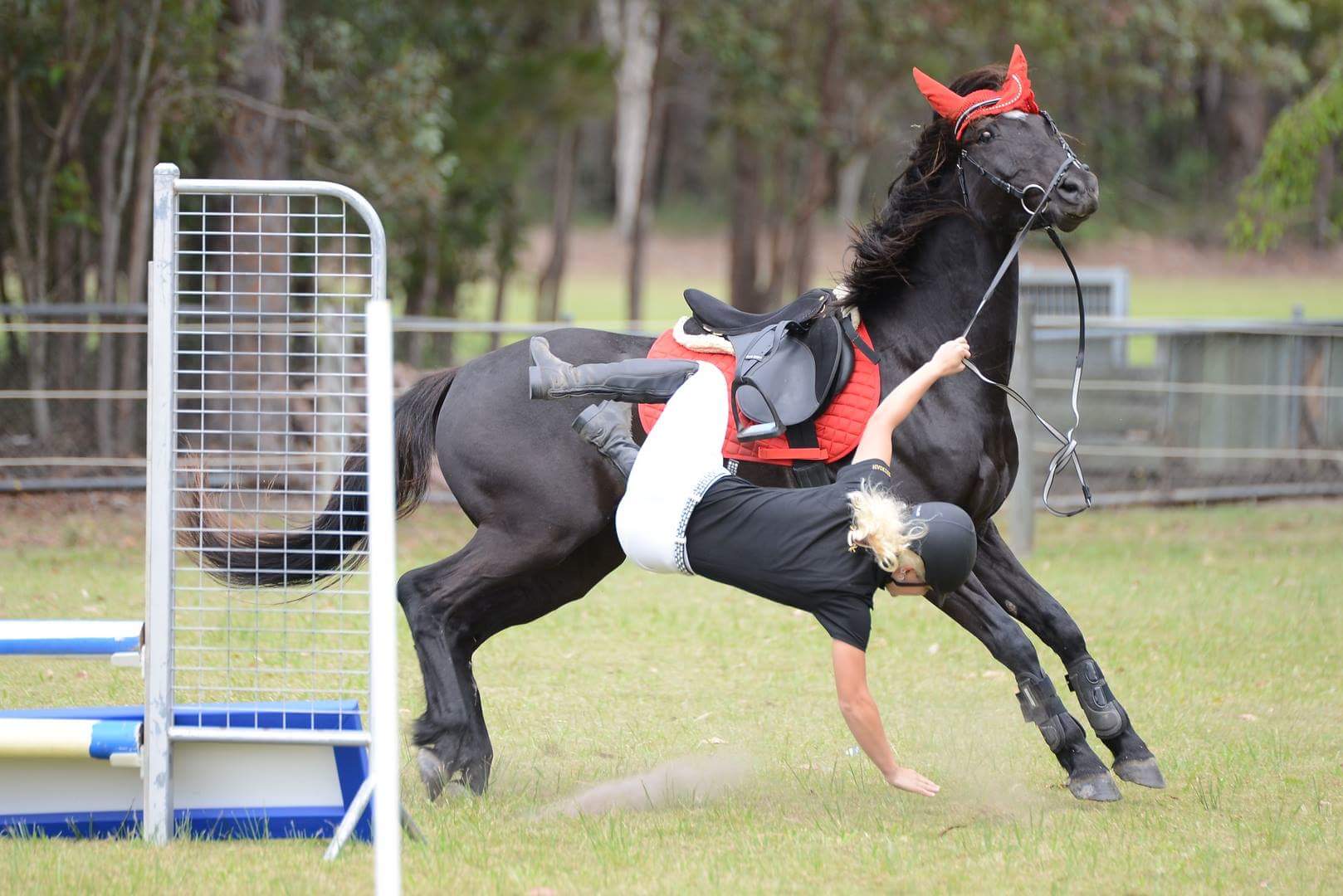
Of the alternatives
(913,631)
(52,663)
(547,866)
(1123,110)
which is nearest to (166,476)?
(547,866)

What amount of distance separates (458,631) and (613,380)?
110 cm

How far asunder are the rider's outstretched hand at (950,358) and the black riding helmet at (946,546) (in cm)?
57

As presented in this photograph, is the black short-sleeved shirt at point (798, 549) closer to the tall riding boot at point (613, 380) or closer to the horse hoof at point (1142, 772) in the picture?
the tall riding boot at point (613, 380)

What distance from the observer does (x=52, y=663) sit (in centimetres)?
742

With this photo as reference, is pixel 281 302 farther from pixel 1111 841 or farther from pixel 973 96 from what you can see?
pixel 1111 841

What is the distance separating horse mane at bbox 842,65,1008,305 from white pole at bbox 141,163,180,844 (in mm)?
2466

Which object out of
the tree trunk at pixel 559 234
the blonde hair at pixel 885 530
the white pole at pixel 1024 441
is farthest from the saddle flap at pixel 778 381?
the tree trunk at pixel 559 234

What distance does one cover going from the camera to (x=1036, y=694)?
16.8 feet

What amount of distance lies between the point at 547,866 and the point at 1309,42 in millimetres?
29423

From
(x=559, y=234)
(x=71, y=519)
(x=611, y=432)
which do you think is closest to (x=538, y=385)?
(x=611, y=432)

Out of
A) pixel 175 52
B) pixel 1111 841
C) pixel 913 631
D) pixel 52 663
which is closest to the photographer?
pixel 1111 841

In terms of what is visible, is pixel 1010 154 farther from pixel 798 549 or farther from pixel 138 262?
pixel 138 262

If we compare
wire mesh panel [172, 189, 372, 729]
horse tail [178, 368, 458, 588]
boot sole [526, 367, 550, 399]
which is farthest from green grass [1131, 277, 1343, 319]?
boot sole [526, 367, 550, 399]

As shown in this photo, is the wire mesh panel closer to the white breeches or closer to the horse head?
the white breeches
